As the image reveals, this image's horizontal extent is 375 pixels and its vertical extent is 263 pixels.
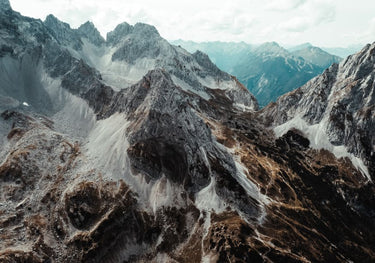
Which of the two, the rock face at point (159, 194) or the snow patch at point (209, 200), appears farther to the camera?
the snow patch at point (209, 200)

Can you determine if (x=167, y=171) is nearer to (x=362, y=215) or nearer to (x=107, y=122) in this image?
(x=107, y=122)

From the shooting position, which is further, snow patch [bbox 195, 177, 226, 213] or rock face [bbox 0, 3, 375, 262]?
snow patch [bbox 195, 177, 226, 213]

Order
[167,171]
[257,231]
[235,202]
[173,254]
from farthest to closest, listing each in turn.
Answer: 1. [167,171]
2. [235,202]
3. [257,231]
4. [173,254]

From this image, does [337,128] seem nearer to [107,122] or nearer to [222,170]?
[222,170]

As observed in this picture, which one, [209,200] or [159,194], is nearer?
[209,200]

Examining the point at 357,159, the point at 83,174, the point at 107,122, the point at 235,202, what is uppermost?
the point at 107,122

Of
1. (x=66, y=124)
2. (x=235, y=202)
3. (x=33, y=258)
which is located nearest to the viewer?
(x=33, y=258)

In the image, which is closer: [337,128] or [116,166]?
[116,166]

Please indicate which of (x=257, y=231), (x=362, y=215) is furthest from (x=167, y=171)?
(x=362, y=215)

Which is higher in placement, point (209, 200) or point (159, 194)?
point (159, 194)

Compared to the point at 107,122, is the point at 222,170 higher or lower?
lower
